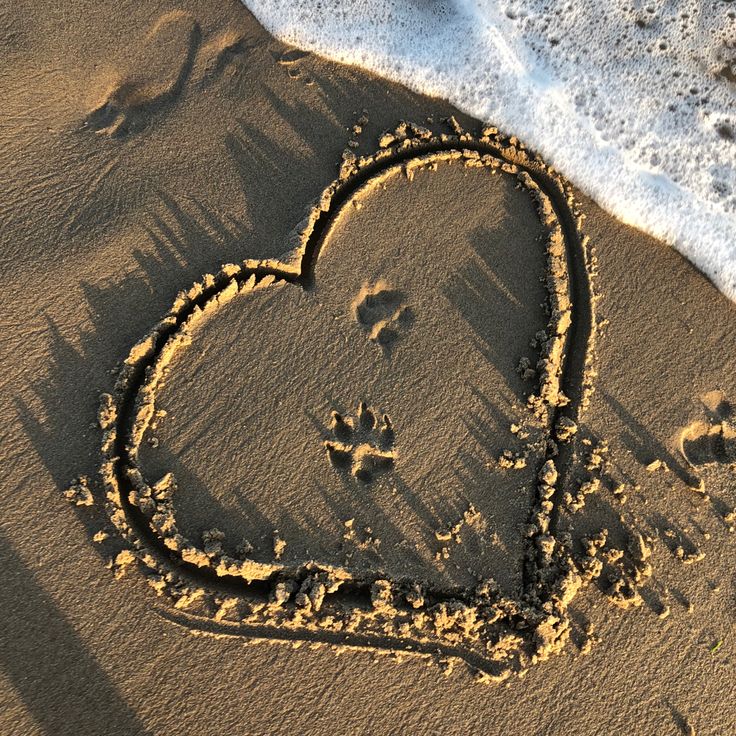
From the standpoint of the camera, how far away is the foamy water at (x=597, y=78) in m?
4.17

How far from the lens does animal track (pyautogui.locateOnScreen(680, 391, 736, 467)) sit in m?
3.77

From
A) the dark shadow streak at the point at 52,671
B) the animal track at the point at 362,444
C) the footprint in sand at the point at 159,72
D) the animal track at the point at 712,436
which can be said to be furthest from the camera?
the footprint in sand at the point at 159,72

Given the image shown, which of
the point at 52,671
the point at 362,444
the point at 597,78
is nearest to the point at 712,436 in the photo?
the point at 362,444

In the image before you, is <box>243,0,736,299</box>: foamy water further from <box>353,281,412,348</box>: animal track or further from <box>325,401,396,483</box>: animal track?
<box>325,401,396,483</box>: animal track

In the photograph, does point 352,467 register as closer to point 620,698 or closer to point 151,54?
point 620,698

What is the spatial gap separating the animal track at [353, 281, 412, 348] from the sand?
2 cm

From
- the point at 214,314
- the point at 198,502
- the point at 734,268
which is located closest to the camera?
the point at 198,502

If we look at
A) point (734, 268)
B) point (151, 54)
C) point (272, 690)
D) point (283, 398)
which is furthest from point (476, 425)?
point (151, 54)

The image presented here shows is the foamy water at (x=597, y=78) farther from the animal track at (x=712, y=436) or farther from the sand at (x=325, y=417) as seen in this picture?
the animal track at (x=712, y=436)

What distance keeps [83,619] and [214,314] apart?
6.33 ft

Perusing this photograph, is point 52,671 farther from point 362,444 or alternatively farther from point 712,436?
point 712,436

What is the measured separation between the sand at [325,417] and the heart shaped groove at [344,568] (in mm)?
17

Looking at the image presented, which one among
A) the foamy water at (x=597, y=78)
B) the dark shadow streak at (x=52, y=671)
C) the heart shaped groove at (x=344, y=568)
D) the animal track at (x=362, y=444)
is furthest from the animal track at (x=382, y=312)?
the dark shadow streak at (x=52, y=671)

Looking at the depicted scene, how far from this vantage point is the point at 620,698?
11.0 ft
